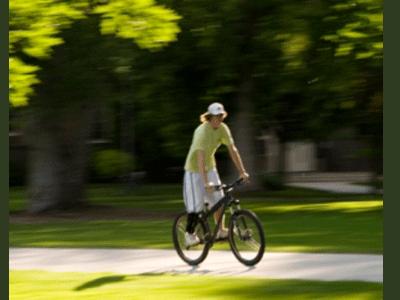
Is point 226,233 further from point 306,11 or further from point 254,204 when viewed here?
point 254,204

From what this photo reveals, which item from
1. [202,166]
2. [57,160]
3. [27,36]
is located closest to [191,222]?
[202,166]

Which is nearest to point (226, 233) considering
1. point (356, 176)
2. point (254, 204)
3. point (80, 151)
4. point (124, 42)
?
point (124, 42)

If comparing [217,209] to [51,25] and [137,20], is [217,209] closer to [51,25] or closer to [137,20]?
[51,25]

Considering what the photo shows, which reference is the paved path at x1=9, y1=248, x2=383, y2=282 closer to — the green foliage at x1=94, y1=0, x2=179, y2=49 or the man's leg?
the man's leg

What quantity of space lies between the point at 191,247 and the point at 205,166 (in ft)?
3.48

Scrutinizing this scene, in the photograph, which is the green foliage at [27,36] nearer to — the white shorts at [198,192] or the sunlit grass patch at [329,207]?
the white shorts at [198,192]

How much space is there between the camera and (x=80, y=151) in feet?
79.3

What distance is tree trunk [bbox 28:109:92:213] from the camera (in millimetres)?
23672

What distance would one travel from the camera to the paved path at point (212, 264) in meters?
12.4

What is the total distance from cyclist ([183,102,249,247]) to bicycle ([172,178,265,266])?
9cm

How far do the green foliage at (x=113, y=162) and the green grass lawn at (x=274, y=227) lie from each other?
613cm

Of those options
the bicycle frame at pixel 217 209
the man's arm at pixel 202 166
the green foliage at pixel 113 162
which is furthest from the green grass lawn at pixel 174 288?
the green foliage at pixel 113 162

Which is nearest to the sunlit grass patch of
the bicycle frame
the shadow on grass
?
the bicycle frame

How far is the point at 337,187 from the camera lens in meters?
36.2
